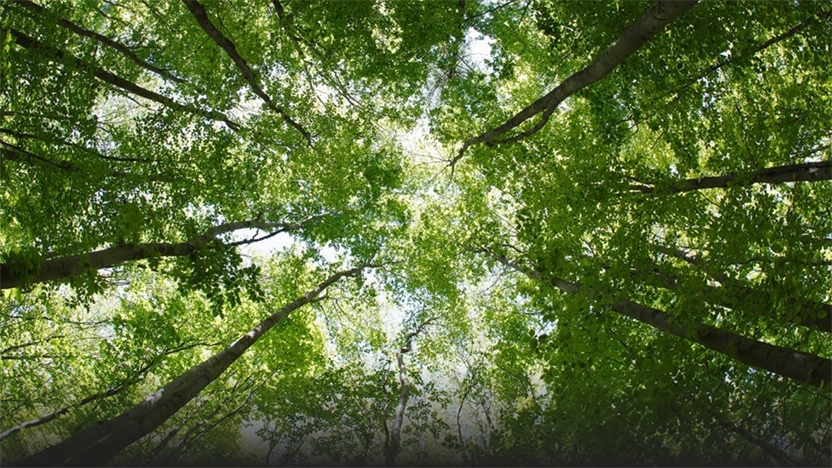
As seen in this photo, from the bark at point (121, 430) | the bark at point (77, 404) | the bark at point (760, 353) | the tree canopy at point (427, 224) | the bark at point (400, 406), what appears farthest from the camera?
the bark at point (400, 406)

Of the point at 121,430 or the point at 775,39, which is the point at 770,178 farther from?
the point at 121,430

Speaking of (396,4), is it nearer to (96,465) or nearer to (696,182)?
(696,182)

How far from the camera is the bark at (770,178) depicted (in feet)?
16.6

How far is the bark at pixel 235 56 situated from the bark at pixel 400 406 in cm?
672

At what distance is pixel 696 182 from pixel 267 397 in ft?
34.3

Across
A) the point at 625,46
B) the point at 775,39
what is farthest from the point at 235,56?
the point at 775,39

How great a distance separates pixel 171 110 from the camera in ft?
25.4

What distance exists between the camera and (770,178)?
5398mm

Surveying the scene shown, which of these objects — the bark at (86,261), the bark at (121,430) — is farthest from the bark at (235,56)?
the bark at (121,430)

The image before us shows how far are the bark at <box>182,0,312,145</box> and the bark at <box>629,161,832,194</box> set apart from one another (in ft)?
18.8

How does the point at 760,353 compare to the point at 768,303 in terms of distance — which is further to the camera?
the point at 768,303

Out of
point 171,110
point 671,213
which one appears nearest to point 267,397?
point 171,110

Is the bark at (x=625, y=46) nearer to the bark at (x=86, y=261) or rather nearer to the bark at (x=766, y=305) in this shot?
the bark at (x=766, y=305)

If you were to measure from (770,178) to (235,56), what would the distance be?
22.4 feet
